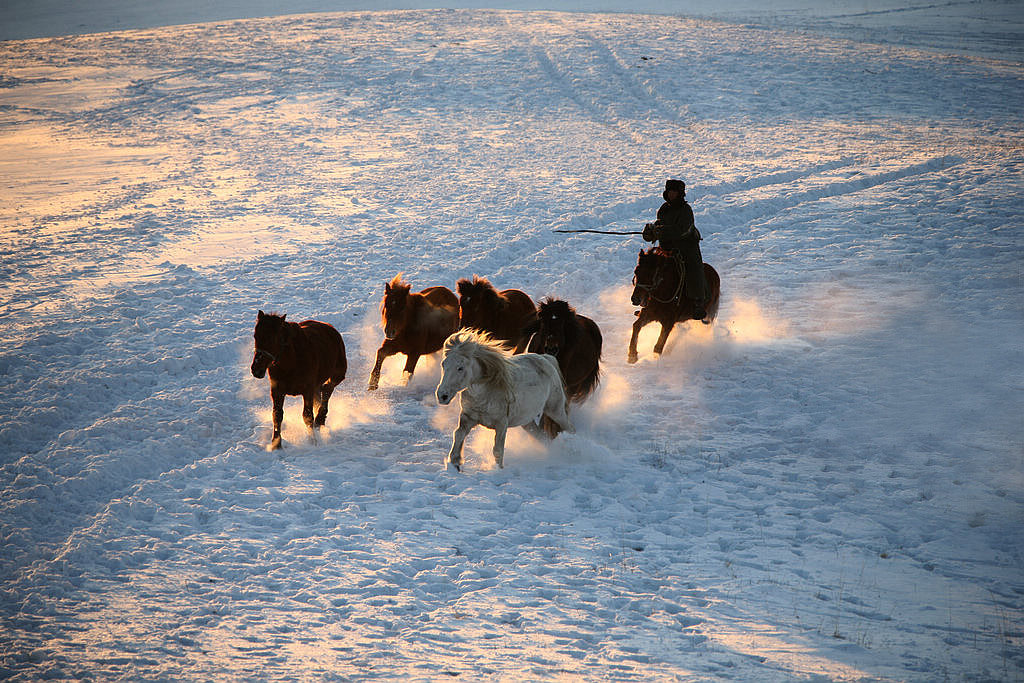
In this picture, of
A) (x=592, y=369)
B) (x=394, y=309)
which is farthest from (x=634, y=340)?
(x=394, y=309)

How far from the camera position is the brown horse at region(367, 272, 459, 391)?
10.3 m

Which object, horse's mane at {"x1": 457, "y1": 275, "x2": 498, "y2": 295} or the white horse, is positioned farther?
horse's mane at {"x1": 457, "y1": 275, "x2": 498, "y2": 295}

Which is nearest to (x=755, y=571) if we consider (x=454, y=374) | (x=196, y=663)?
(x=454, y=374)

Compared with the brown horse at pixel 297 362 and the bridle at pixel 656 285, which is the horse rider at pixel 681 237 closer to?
the bridle at pixel 656 285

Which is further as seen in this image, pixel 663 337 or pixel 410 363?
pixel 663 337

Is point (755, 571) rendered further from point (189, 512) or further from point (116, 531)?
point (116, 531)

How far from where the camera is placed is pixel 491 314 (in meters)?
10.2

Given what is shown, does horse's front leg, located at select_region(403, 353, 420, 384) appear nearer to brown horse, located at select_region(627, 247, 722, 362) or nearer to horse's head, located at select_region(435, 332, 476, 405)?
horse's head, located at select_region(435, 332, 476, 405)

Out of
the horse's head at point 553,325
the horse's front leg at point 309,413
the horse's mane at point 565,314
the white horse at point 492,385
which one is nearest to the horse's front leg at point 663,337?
the horse's mane at point 565,314

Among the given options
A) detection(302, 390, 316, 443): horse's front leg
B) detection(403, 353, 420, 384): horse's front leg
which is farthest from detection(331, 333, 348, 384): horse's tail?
detection(403, 353, 420, 384): horse's front leg

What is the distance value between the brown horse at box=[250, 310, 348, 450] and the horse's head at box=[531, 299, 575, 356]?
9.06ft

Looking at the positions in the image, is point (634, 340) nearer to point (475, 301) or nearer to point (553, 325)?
point (553, 325)

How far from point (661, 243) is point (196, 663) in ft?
29.2

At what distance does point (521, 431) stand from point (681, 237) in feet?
14.2
